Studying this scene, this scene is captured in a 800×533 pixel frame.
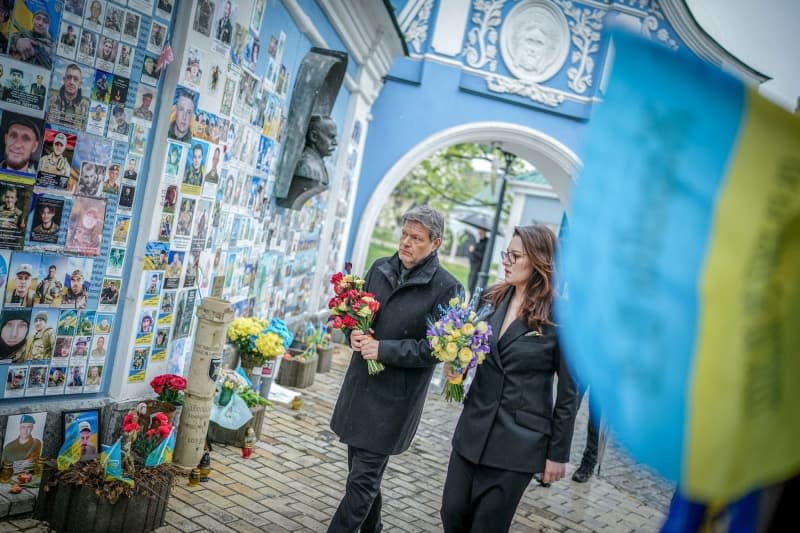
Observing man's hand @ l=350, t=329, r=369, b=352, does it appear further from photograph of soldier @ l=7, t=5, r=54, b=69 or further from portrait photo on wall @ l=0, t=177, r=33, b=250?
photograph of soldier @ l=7, t=5, r=54, b=69

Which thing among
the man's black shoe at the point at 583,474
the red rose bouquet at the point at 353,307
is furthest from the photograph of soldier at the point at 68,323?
the man's black shoe at the point at 583,474

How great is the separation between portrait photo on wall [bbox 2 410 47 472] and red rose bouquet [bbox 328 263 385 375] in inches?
68.9

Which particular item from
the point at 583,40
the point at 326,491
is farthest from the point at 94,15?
the point at 583,40

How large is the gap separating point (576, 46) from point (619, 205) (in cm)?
1241

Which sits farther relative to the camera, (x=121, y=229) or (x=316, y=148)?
(x=316, y=148)

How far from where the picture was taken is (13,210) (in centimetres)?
354

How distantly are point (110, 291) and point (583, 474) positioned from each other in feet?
17.2

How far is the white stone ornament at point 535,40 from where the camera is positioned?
12531 mm

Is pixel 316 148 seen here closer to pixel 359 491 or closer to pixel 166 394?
pixel 166 394

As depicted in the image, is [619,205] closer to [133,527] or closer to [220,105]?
[133,527]

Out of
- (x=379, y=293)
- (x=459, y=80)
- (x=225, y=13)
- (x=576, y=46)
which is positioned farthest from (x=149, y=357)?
(x=576, y=46)

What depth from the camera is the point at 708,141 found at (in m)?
1.13

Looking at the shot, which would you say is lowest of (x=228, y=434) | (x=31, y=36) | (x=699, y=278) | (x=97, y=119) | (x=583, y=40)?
(x=228, y=434)

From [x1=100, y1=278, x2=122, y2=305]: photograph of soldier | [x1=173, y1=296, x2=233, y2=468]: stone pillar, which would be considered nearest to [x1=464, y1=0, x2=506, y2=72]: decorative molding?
[x1=173, y1=296, x2=233, y2=468]: stone pillar
